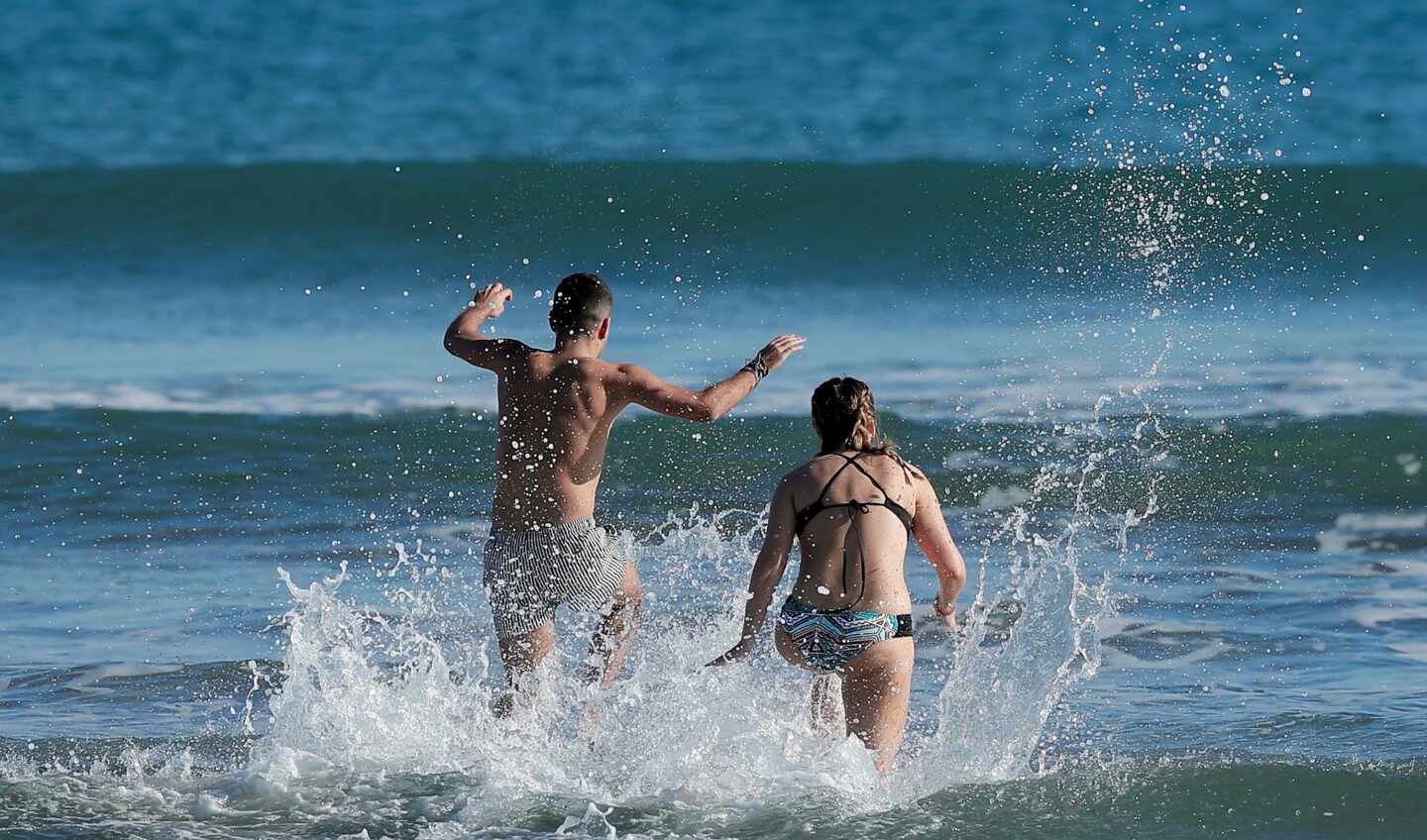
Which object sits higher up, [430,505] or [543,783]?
[430,505]

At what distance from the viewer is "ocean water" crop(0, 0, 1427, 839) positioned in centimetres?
505

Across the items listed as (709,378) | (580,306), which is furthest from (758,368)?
(709,378)

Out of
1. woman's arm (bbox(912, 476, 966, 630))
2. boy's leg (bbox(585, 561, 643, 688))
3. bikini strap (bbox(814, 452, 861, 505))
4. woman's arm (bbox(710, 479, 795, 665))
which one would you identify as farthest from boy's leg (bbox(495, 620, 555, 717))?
woman's arm (bbox(912, 476, 966, 630))

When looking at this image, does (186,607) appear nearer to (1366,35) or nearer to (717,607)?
(717,607)

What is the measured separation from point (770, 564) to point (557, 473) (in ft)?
2.78

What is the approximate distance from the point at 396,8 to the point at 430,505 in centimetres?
1433

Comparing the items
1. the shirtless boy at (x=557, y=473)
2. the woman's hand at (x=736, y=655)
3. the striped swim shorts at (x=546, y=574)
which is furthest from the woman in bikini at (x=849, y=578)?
the striped swim shorts at (x=546, y=574)

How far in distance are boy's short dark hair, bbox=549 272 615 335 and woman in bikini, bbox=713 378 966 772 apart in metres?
0.85

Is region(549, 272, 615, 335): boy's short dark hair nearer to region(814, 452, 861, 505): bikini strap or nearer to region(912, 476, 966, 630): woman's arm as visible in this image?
region(814, 452, 861, 505): bikini strap

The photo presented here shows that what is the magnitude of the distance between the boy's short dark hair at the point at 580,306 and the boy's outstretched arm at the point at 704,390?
0.61ft

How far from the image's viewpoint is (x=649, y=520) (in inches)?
361

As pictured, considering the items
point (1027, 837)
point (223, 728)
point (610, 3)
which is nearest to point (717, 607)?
point (223, 728)

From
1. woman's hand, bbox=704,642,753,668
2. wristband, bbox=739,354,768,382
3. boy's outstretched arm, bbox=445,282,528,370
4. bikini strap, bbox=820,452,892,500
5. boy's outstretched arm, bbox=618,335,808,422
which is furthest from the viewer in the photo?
boy's outstretched arm, bbox=445,282,528,370

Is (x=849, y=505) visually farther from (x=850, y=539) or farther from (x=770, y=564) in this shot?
(x=770, y=564)
